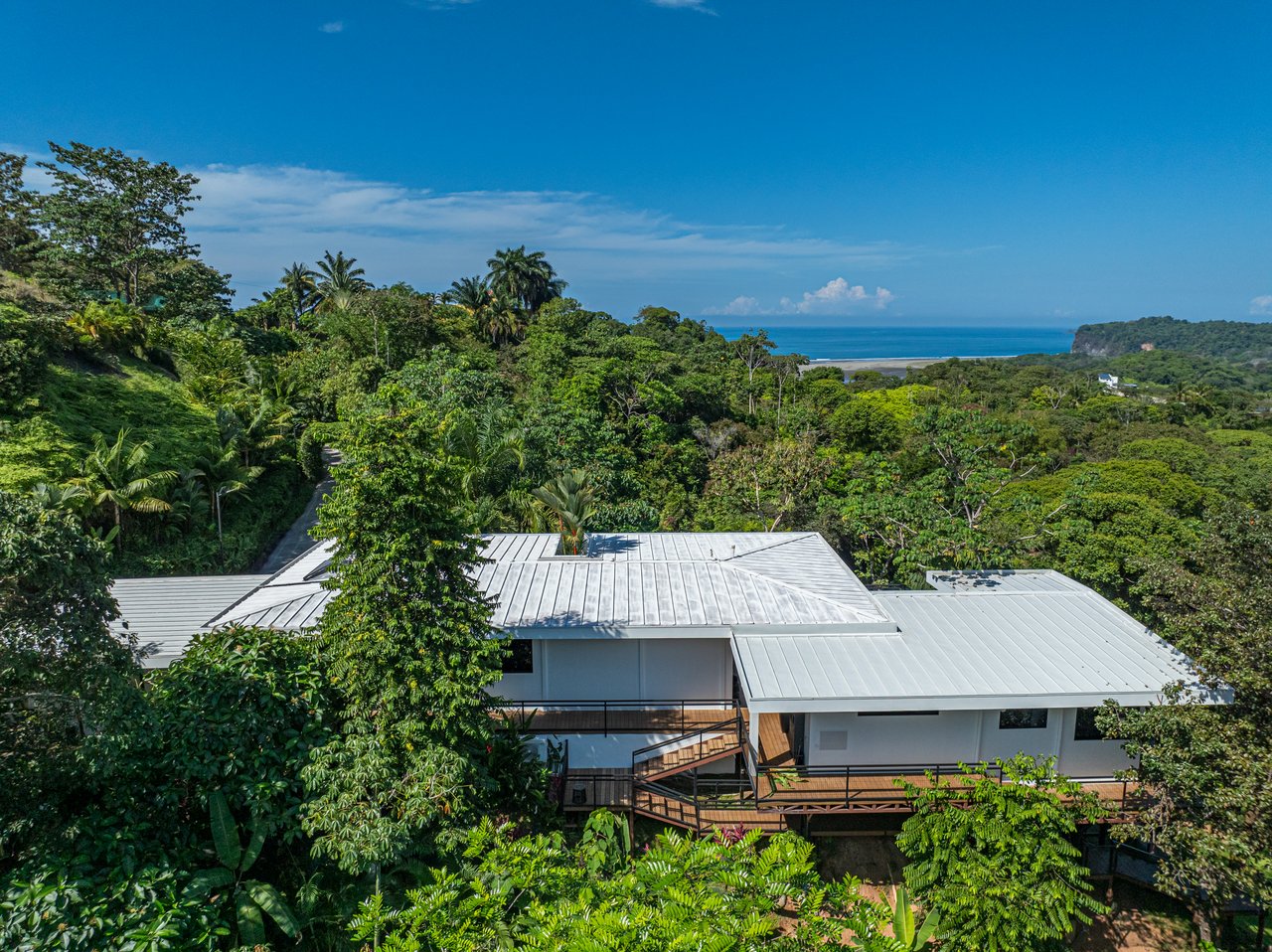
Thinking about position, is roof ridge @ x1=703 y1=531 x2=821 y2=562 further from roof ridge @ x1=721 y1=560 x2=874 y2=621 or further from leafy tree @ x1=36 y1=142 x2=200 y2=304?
→ leafy tree @ x1=36 y1=142 x2=200 y2=304

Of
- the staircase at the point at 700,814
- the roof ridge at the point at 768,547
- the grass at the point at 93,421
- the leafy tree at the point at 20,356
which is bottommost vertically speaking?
the staircase at the point at 700,814

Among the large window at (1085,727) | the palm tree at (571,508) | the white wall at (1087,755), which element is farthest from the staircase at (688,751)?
the large window at (1085,727)

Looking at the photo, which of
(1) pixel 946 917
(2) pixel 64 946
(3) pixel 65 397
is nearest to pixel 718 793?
(1) pixel 946 917

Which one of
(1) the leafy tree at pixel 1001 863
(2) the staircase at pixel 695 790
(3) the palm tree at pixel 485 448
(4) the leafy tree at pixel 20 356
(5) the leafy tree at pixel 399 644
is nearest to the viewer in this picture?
(5) the leafy tree at pixel 399 644

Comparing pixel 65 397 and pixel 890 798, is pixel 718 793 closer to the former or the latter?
pixel 890 798

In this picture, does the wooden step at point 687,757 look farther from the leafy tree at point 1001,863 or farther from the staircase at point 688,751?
the leafy tree at point 1001,863

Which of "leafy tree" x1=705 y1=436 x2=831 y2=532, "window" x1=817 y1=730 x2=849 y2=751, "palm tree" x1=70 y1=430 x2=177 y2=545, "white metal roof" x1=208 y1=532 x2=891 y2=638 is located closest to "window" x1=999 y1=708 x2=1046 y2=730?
"white metal roof" x1=208 y1=532 x2=891 y2=638
